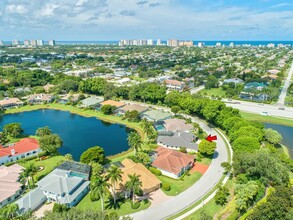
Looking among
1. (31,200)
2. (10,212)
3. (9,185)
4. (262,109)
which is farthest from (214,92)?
(10,212)

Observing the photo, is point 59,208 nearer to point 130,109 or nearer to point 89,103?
point 130,109

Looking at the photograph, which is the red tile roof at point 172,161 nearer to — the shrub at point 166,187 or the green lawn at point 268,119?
the shrub at point 166,187

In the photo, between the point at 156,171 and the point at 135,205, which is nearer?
the point at 135,205

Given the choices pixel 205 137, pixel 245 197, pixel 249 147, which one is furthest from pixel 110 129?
pixel 245 197

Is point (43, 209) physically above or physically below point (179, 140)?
below

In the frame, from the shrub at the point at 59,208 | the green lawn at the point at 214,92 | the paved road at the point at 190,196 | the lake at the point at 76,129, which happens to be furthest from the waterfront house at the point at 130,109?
the shrub at the point at 59,208

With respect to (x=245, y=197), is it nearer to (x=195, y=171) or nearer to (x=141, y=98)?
(x=195, y=171)

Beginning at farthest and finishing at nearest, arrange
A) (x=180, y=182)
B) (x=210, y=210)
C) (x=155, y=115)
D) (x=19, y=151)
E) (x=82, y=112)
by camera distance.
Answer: (x=82, y=112)
(x=155, y=115)
(x=19, y=151)
(x=180, y=182)
(x=210, y=210)
